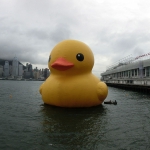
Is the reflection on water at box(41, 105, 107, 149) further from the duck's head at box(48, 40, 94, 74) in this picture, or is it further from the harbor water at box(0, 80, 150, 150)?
the duck's head at box(48, 40, 94, 74)

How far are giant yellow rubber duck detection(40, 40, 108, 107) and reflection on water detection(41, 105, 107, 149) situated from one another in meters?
0.65

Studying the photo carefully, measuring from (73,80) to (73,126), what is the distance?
135 inches

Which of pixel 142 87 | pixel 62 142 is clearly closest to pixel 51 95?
pixel 62 142

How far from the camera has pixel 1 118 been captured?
405 inches

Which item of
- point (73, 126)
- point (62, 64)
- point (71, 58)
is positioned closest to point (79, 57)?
point (71, 58)

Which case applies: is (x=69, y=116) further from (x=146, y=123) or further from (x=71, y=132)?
(x=146, y=123)

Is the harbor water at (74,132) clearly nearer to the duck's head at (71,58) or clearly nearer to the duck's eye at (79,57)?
the duck's head at (71,58)

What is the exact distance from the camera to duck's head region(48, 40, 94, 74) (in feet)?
36.1

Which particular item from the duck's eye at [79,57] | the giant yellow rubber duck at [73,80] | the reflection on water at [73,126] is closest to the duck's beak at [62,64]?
the giant yellow rubber duck at [73,80]

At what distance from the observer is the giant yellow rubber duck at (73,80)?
1103 centimetres

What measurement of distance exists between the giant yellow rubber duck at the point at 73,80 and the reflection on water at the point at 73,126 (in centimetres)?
65

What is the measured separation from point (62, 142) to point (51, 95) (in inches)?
211

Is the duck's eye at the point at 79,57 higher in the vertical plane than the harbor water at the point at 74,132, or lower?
higher

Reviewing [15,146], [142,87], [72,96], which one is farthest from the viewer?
[142,87]
